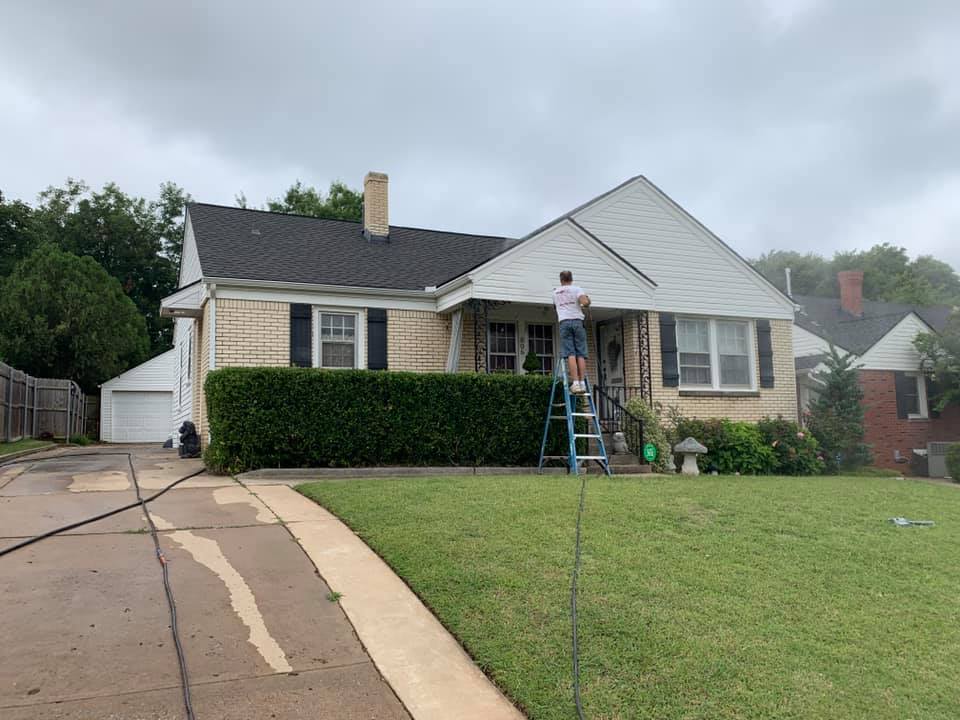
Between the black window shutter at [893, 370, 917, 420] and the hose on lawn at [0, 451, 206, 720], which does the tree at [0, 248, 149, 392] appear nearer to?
the hose on lawn at [0, 451, 206, 720]

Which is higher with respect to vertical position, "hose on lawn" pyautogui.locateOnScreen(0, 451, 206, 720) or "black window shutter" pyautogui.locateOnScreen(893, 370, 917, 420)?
"black window shutter" pyautogui.locateOnScreen(893, 370, 917, 420)

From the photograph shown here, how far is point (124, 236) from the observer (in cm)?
3706

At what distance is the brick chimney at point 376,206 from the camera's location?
15719mm

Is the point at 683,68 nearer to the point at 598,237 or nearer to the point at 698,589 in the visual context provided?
the point at 598,237

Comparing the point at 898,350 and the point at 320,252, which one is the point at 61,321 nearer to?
the point at 320,252

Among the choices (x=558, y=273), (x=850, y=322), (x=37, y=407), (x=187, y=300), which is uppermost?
(x=850, y=322)

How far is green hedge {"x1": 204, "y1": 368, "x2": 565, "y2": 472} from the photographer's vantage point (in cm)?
966

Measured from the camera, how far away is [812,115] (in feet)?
58.6

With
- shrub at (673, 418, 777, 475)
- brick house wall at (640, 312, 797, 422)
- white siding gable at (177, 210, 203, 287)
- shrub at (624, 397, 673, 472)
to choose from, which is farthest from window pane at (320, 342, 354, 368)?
shrub at (673, 418, 777, 475)

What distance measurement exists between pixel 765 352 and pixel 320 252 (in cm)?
991

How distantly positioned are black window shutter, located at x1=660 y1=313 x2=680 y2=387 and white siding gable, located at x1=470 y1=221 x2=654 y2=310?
111 cm

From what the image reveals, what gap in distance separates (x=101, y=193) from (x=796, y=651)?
41228 millimetres

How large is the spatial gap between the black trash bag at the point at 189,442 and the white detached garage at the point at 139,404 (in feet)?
47.7

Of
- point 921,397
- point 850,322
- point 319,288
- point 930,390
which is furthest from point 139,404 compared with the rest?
point 930,390
